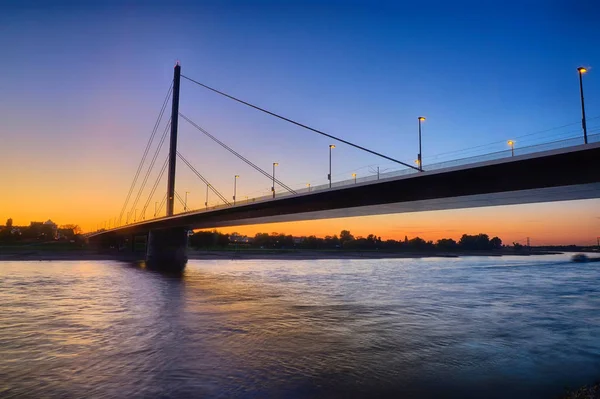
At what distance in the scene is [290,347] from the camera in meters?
14.1

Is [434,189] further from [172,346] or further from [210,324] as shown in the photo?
[172,346]

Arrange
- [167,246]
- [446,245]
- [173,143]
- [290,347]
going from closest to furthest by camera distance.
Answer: [290,347] → [173,143] → [167,246] → [446,245]

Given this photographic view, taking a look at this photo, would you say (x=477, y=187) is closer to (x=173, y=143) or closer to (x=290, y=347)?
(x=290, y=347)

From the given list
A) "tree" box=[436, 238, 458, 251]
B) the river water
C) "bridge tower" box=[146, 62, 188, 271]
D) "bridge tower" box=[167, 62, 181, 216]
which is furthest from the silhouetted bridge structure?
"tree" box=[436, 238, 458, 251]

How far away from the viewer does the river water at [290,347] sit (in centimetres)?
1004

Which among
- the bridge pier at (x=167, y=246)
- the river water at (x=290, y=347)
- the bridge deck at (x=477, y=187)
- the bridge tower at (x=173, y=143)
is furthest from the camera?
the bridge pier at (x=167, y=246)

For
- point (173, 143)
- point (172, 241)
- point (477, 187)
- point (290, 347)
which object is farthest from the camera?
point (172, 241)

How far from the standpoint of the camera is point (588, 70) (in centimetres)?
1967

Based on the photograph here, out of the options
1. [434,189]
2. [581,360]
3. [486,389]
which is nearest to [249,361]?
[486,389]

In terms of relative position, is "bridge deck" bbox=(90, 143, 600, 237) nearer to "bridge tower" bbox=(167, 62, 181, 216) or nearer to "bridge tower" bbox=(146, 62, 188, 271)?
"bridge tower" bbox=(167, 62, 181, 216)

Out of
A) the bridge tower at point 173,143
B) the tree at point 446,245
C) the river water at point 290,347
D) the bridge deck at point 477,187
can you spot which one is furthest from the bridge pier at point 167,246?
the tree at point 446,245

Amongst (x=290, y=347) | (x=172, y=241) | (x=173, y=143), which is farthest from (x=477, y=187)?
(x=172, y=241)

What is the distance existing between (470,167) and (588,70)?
6.64 metres

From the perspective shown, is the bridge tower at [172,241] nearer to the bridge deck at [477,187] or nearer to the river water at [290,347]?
the bridge deck at [477,187]
